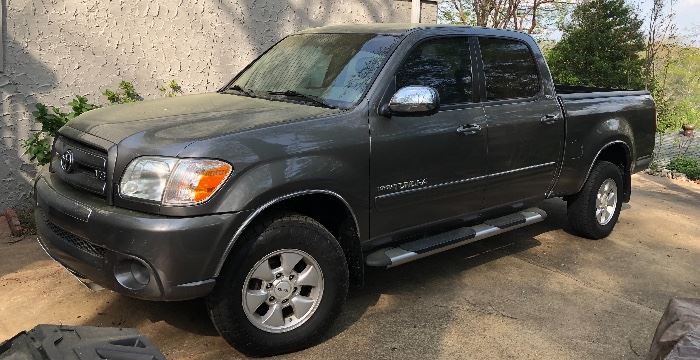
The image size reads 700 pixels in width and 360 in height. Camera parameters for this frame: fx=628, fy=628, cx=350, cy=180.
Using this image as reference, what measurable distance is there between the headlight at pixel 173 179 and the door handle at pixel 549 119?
9.21 ft

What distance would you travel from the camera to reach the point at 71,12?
586 centimetres

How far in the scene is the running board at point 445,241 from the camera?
3.89 metres

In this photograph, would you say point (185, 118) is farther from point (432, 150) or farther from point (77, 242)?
point (432, 150)

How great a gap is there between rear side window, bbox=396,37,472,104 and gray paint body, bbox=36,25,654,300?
76mm

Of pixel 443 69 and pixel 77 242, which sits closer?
pixel 77 242

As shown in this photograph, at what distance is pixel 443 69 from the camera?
14.3 ft

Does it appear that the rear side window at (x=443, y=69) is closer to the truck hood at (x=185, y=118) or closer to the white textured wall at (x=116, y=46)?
the truck hood at (x=185, y=118)

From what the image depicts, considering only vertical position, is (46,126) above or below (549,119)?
below

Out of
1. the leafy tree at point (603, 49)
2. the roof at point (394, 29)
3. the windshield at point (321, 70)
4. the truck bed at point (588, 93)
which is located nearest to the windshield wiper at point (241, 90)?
the windshield at point (321, 70)

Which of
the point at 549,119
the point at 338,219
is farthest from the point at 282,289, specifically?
the point at 549,119

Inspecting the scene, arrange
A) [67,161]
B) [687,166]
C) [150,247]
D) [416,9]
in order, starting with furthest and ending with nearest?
[687,166]
[416,9]
[67,161]
[150,247]

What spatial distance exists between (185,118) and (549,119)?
2893mm

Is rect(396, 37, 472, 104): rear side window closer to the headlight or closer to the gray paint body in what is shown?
the gray paint body

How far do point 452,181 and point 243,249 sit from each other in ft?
5.41
